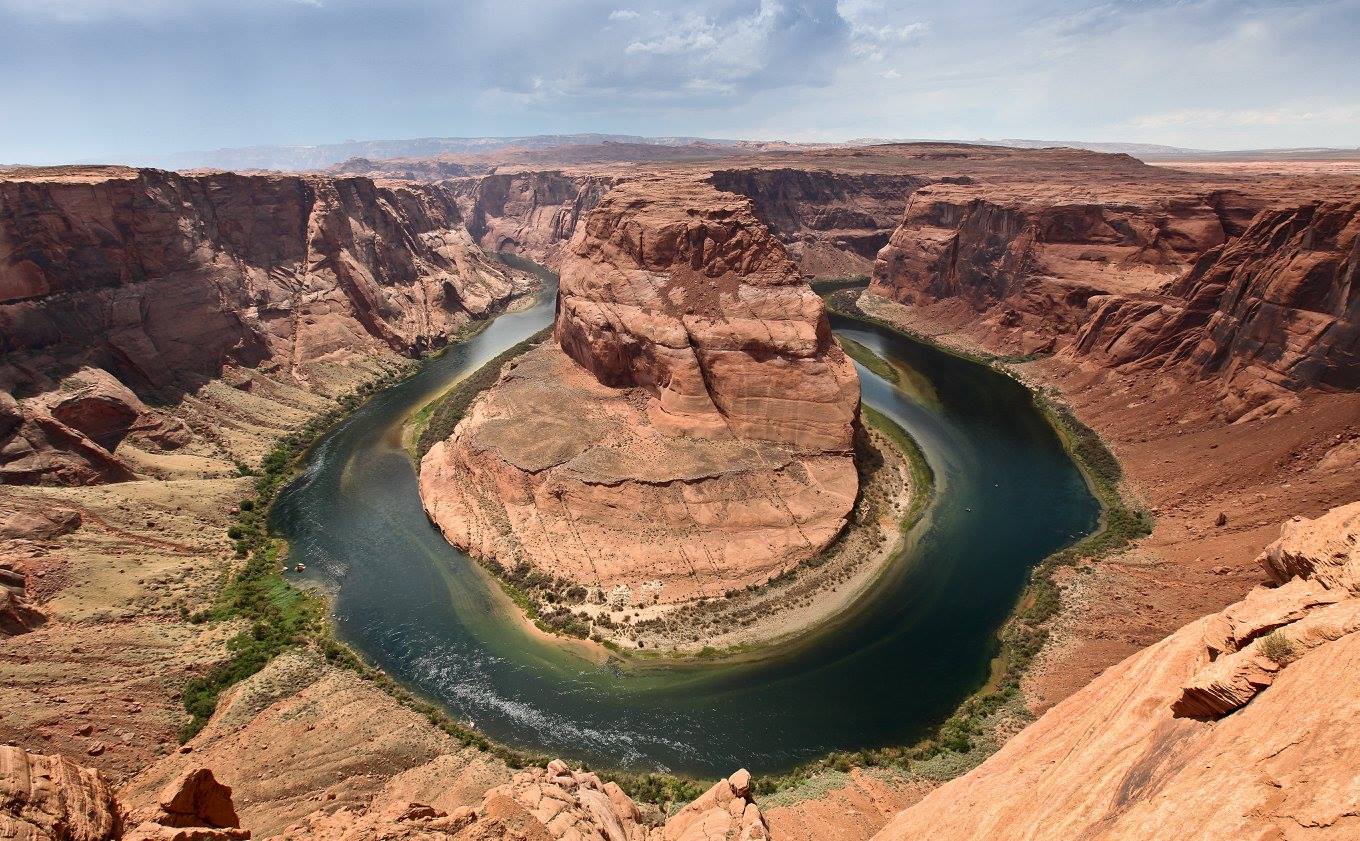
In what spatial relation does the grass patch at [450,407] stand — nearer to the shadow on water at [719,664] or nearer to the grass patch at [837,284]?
the shadow on water at [719,664]

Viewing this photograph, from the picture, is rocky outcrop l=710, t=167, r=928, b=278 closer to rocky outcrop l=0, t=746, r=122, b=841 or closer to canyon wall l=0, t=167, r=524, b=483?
canyon wall l=0, t=167, r=524, b=483

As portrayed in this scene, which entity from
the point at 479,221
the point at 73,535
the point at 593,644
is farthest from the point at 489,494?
the point at 479,221

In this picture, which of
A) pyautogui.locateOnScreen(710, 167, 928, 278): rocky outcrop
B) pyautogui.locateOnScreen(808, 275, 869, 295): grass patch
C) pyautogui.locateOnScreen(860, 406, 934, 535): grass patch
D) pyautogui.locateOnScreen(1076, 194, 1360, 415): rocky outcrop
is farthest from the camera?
pyautogui.locateOnScreen(710, 167, 928, 278): rocky outcrop

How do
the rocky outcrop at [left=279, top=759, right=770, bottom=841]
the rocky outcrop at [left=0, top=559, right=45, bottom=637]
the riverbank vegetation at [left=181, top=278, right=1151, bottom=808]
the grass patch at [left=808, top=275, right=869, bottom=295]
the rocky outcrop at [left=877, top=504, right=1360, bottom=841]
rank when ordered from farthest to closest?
the grass patch at [left=808, top=275, right=869, bottom=295], the rocky outcrop at [left=0, top=559, right=45, bottom=637], the riverbank vegetation at [left=181, top=278, right=1151, bottom=808], the rocky outcrop at [left=279, top=759, right=770, bottom=841], the rocky outcrop at [left=877, top=504, right=1360, bottom=841]

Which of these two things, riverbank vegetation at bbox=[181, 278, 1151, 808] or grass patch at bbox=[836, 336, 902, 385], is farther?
grass patch at bbox=[836, 336, 902, 385]

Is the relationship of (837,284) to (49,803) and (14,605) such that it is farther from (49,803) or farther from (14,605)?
(49,803)

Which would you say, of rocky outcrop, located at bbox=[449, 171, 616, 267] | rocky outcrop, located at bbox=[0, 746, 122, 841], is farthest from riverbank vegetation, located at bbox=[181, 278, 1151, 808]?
rocky outcrop, located at bbox=[449, 171, 616, 267]

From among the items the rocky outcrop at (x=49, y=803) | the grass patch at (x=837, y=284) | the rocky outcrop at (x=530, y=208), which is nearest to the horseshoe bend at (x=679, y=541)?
the rocky outcrop at (x=49, y=803)
